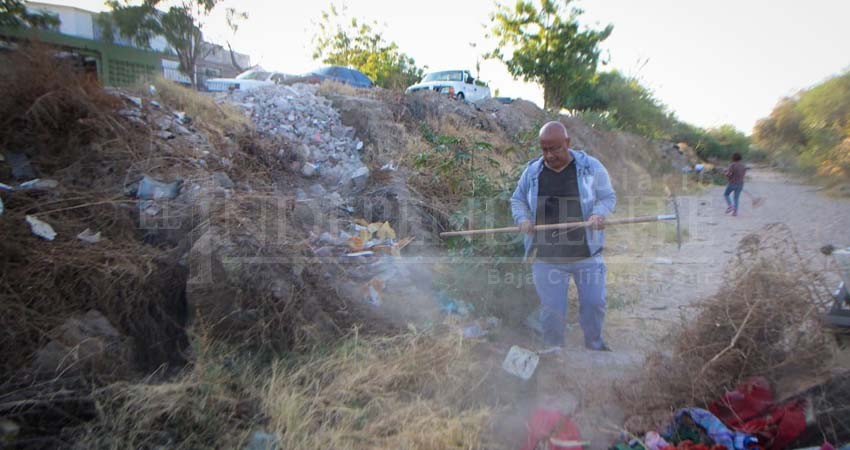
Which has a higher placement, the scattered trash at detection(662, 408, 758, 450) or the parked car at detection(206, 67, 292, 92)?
the parked car at detection(206, 67, 292, 92)

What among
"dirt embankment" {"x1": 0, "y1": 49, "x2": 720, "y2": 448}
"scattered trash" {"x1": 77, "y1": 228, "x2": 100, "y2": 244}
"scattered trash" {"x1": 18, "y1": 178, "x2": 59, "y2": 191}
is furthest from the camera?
"scattered trash" {"x1": 18, "y1": 178, "x2": 59, "y2": 191}

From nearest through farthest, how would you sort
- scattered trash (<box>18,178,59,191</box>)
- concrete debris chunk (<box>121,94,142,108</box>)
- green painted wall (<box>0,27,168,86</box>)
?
scattered trash (<box>18,178,59,191</box>), concrete debris chunk (<box>121,94,142,108</box>), green painted wall (<box>0,27,168,86</box>)

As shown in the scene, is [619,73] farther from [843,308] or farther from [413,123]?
[843,308]

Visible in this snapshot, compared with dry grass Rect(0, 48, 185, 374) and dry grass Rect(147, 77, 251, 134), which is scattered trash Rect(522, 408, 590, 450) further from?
dry grass Rect(147, 77, 251, 134)

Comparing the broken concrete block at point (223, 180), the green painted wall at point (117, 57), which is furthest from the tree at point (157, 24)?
the broken concrete block at point (223, 180)

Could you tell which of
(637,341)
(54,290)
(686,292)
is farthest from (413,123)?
(54,290)

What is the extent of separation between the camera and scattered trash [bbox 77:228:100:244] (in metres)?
3.56

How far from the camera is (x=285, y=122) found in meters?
7.67

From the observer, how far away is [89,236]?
3.62 m

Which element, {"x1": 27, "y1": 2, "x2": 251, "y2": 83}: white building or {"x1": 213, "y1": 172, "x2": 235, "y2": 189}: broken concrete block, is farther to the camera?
{"x1": 27, "y1": 2, "x2": 251, "y2": 83}: white building

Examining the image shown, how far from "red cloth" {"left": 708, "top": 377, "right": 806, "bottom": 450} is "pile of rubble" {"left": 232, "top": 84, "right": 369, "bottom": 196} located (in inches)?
189

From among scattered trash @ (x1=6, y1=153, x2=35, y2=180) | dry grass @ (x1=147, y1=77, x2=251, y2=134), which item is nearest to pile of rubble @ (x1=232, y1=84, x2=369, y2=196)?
dry grass @ (x1=147, y1=77, x2=251, y2=134)

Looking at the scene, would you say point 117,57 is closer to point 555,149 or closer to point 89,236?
point 89,236

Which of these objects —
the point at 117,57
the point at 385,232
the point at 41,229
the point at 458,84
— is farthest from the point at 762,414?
the point at 117,57
